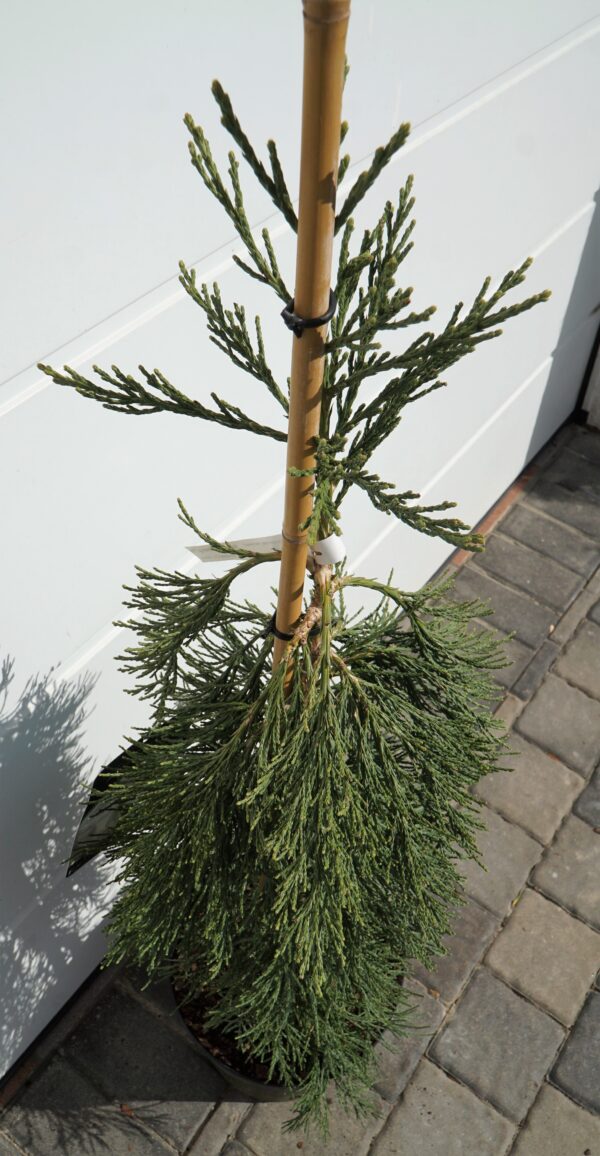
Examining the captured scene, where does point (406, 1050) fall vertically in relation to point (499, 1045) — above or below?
above

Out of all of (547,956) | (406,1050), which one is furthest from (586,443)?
(406,1050)

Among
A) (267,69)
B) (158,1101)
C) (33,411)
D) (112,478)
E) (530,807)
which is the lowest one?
(530,807)

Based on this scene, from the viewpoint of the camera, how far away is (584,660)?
481 cm

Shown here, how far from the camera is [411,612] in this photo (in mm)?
2197

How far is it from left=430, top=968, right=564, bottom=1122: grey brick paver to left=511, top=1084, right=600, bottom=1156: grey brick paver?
4 centimetres

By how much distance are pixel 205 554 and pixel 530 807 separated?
2.60m

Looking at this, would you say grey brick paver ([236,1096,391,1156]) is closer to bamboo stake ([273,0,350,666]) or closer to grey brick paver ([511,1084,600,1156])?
grey brick paver ([511,1084,600,1156])

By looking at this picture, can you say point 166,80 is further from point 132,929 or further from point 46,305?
point 132,929

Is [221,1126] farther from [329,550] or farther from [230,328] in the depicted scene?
[230,328]

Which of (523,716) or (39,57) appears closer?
(39,57)

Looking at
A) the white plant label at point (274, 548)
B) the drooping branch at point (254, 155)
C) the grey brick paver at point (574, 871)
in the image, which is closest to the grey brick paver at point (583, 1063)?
the grey brick paver at point (574, 871)

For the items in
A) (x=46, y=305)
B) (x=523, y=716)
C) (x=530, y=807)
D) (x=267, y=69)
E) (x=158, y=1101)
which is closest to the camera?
(x=46, y=305)

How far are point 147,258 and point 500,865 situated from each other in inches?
112

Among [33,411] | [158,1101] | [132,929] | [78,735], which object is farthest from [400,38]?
[158,1101]
